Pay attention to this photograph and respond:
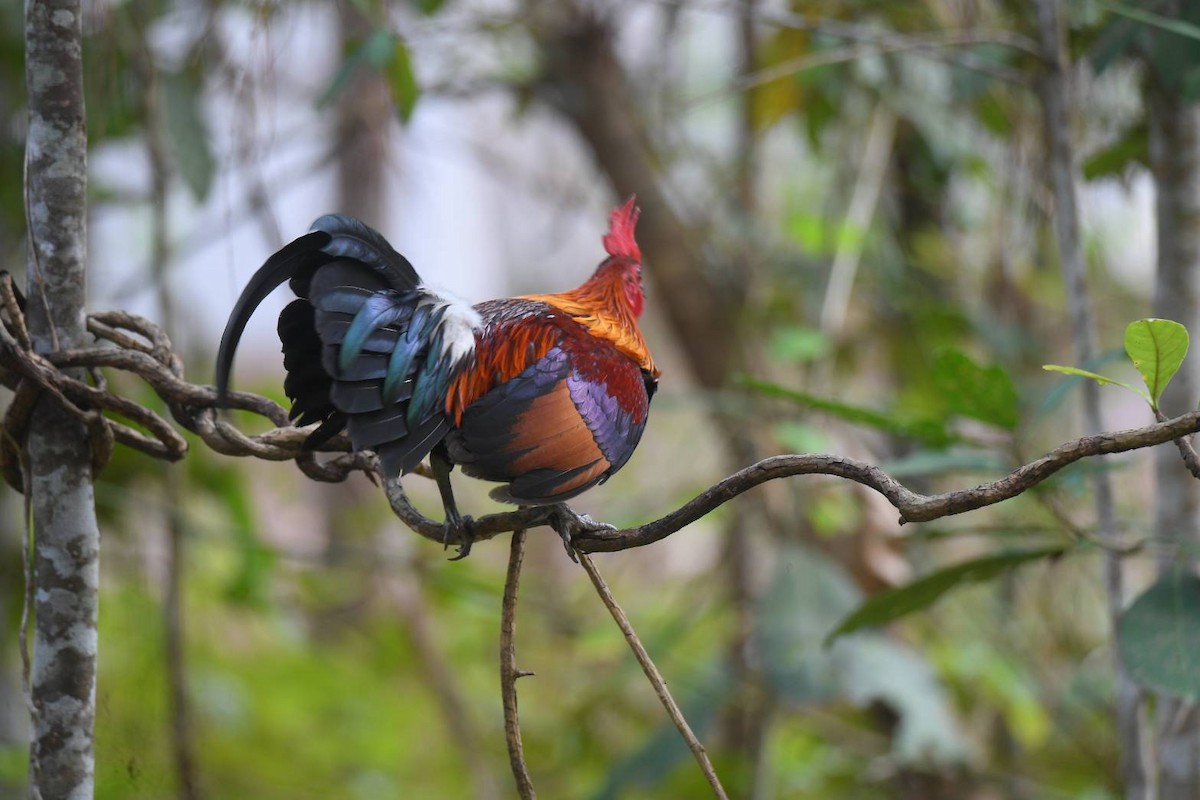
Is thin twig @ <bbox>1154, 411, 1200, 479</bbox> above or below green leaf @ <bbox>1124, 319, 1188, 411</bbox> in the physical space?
below

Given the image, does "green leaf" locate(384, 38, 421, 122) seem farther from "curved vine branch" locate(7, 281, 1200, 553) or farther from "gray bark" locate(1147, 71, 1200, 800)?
"gray bark" locate(1147, 71, 1200, 800)

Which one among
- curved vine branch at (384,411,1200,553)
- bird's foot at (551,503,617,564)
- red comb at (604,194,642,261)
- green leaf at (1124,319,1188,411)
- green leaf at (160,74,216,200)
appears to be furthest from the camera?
green leaf at (160,74,216,200)

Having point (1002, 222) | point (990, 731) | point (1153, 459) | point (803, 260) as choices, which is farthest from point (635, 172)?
point (990, 731)

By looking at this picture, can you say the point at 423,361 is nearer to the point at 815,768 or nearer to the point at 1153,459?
the point at 1153,459

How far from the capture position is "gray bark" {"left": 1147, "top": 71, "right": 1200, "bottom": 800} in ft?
4.97

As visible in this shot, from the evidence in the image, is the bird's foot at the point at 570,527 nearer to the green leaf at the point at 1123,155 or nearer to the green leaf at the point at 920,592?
the green leaf at the point at 920,592

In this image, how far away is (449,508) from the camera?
4.00 ft

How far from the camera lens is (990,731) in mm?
3354

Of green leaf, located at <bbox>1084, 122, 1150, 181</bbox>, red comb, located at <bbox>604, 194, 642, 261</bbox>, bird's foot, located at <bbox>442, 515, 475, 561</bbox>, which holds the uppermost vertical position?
green leaf, located at <bbox>1084, 122, 1150, 181</bbox>

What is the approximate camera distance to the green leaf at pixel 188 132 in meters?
2.12

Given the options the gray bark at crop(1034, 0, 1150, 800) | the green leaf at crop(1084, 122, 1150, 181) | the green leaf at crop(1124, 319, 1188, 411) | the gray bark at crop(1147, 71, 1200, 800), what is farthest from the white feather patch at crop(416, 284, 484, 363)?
the green leaf at crop(1084, 122, 1150, 181)

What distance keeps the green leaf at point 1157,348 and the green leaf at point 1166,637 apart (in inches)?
19.1

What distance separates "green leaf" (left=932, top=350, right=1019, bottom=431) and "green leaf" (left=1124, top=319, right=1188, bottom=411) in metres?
0.45

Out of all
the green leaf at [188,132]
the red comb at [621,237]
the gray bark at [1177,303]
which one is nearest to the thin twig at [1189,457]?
the gray bark at [1177,303]
